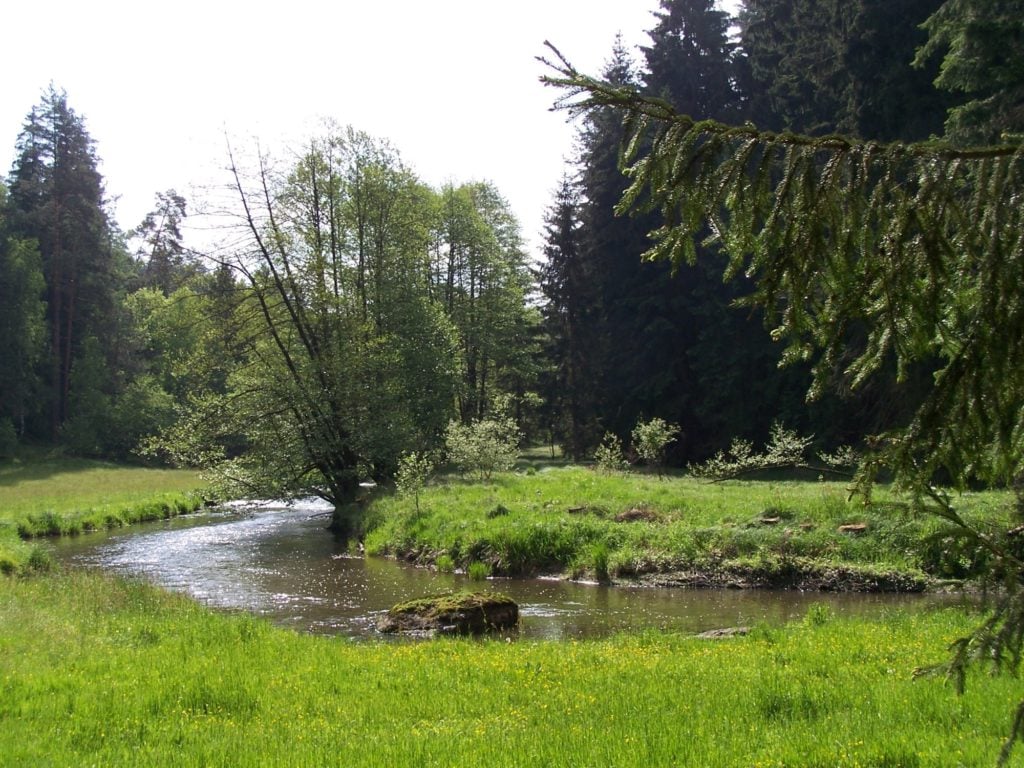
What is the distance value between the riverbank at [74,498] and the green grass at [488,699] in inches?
497

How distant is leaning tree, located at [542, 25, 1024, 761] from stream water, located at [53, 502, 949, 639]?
11013 mm

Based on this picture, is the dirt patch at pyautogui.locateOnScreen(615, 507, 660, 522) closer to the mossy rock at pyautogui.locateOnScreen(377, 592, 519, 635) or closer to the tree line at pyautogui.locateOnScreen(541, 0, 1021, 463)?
the mossy rock at pyautogui.locateOnScreen(377, 592, 519, 635)

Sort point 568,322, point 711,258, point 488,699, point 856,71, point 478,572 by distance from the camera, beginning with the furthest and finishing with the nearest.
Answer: point 568,322, point 711,258, point 856,71, point 478,572, point 488,699

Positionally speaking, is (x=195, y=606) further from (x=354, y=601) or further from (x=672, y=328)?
(x=672, y=328)

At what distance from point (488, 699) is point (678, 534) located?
39.6 ft

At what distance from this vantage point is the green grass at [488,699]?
625 cm

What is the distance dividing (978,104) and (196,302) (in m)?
25.0

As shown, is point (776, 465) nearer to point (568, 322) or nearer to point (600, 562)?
point (600, 562)

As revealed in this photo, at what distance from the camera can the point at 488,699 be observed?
8562mm

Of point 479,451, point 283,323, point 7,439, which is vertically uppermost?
point 283,323

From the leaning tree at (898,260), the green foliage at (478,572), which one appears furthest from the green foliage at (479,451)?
the leaning tree at (898,260)

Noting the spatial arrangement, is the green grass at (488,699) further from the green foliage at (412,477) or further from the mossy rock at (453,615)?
the green foliage at (412,477)

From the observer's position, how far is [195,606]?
50.1 ft

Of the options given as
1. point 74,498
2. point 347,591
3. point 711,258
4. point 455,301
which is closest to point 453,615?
point 347,591
